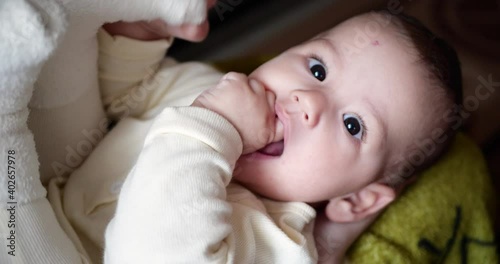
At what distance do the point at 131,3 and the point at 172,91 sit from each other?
0.85ft

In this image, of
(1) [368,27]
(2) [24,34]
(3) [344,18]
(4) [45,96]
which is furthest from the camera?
(3) [344,18]

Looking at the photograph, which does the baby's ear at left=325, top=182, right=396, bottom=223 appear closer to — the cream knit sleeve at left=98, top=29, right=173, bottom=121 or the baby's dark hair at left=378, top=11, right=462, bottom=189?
the baby's dark hair at left=378, top=11, right=462, bottom=189

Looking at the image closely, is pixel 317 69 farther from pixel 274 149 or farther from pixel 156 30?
pixel 156 30

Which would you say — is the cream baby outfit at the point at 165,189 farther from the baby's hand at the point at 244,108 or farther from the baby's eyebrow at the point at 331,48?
the baby's eyebrow at the point at 331,48

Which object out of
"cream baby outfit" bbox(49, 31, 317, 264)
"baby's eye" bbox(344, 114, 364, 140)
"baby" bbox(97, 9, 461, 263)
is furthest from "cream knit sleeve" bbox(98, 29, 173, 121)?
"baby's eye" bbox(344, 114, 364, 140)

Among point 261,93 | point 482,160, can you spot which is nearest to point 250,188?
point 261,93

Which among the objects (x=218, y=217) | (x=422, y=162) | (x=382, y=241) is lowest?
(x=382, y=241)

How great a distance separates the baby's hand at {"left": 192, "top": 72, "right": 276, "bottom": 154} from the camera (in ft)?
2.46

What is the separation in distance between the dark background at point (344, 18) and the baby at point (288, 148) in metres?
0.43

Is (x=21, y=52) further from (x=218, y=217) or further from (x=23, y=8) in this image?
(x=218, y=217)

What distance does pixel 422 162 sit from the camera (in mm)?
A: 956

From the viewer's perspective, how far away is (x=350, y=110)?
0.80 metres

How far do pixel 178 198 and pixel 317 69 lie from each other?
0.29m

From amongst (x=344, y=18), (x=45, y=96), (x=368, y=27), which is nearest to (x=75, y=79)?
(x=45, y=96)
